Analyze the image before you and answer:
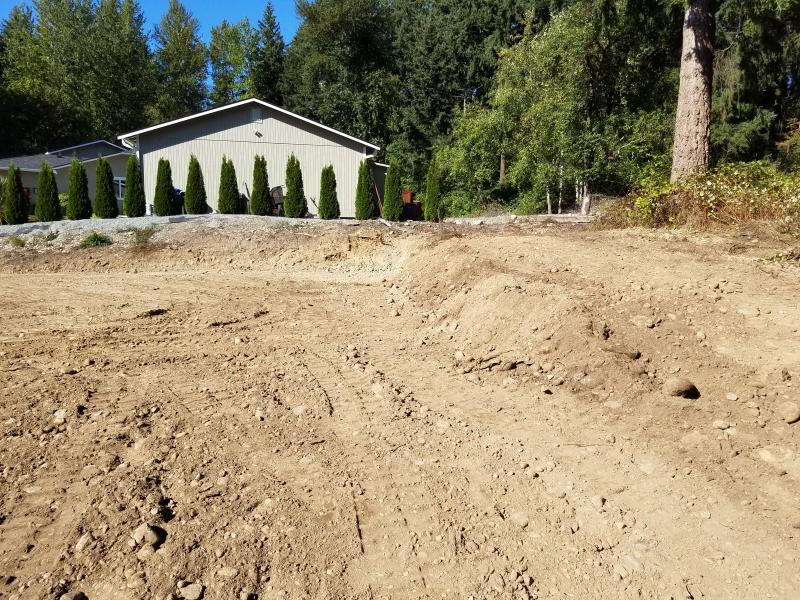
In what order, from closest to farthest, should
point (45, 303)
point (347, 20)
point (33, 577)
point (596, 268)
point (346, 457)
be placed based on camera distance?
1. point (33, 577)
2. point (346, 457)
3. point (596, 268)
4. point (45, 303)
5. point (347, 20)

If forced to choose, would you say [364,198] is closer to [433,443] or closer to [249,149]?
[249,149]

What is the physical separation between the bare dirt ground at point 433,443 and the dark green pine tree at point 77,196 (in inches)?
457

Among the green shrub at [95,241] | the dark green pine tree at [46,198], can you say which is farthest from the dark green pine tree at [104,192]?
the green shrub at [95,241]

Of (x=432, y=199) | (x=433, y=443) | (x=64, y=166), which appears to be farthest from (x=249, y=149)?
(x=433, y=443)

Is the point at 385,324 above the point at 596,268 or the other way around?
the other way around

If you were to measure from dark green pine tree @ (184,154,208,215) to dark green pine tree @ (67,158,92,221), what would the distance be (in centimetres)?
Result: 281

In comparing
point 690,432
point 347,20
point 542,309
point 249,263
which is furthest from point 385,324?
point 347,20

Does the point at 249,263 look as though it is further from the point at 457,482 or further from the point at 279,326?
the point at 457,482

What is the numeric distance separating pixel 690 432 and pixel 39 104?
160 feet

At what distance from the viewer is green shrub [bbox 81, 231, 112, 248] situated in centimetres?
1230

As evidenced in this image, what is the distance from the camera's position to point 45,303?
7.43m

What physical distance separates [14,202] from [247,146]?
324 inches

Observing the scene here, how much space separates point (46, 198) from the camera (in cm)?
1666

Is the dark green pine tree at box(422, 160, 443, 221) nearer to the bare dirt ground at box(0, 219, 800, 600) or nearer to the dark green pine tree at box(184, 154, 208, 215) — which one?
the dark green pine tree at box(184, 154, 208, 215)
